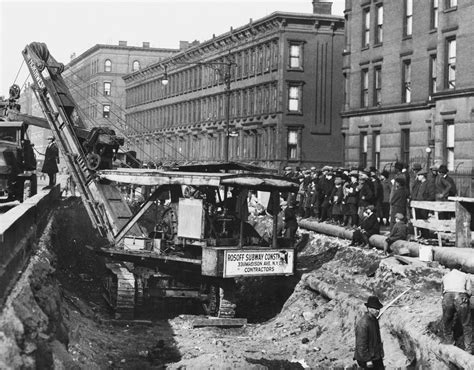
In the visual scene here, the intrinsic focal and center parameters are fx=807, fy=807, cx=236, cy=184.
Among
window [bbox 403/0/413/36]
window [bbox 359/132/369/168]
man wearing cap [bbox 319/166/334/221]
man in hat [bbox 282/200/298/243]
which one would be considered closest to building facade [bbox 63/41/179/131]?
window [bbox 359/132/369/168]

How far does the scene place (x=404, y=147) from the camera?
3934 centimetres

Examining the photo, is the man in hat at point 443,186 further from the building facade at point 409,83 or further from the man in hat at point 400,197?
the building facade at point 409,83

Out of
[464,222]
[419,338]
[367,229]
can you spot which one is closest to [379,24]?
[367,229]

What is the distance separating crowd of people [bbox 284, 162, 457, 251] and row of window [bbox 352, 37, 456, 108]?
300 inches

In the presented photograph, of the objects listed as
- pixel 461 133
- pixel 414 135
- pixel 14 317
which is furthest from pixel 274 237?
pixel 414 135

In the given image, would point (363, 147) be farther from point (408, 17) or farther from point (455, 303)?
point (455, 303)

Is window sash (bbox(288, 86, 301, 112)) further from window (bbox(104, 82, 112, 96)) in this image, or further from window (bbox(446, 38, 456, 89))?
window (bbox(104, 82, 112, 96))

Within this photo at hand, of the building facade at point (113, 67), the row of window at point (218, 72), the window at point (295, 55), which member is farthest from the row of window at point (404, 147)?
the building facade at point (113, 67)

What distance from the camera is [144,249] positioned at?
20.1 meters

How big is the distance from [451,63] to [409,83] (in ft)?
18.0

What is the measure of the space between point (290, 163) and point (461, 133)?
25453 millimetres

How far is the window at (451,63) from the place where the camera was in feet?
111

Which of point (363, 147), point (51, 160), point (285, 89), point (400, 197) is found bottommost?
point (400, 197)

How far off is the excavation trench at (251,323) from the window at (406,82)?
57.0 ft
